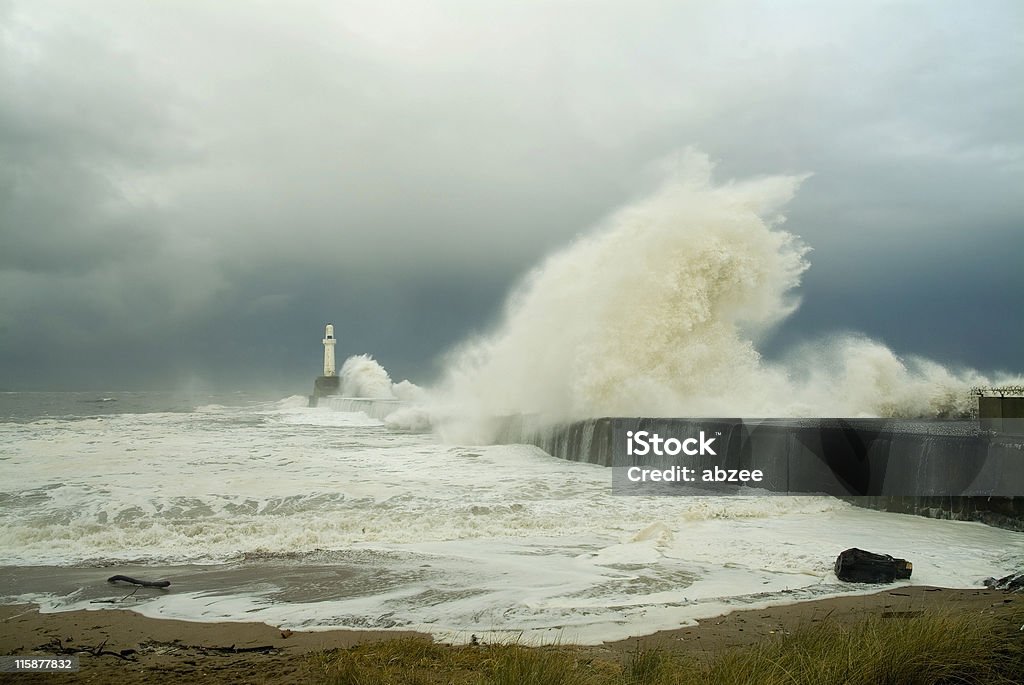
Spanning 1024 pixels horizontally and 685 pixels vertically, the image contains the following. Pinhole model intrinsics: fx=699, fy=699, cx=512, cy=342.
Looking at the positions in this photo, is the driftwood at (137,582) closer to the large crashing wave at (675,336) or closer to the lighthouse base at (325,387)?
the large crashing wave at (675,336)

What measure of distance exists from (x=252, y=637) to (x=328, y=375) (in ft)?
173

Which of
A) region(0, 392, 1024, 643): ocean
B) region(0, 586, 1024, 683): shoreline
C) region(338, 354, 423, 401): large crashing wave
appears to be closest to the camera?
region(0, 586, 1024, 683): shoreline

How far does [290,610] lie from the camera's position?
4629 millimetres

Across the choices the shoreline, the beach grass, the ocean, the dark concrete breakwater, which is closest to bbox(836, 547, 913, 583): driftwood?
the ocean

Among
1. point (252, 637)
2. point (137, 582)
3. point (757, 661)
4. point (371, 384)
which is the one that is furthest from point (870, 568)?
point (371, 384)

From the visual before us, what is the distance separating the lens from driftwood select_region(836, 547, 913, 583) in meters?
5.28

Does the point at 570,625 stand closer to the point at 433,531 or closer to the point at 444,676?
the point at 444,676

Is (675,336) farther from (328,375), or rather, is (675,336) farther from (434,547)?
(328,375)

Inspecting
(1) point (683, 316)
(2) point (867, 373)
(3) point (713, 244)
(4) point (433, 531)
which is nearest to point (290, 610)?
(4) point (433, 531)

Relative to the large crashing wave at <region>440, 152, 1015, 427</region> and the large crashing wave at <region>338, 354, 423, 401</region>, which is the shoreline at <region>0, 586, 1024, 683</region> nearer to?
the large crashing wave at <region>440, 152, 1015, 427</region>

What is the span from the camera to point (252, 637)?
405 cm

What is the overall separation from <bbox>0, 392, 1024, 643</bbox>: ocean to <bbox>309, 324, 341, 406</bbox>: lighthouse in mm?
42070

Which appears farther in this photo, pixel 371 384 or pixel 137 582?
pixel 371 384

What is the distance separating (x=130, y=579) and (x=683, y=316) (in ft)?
45.0
